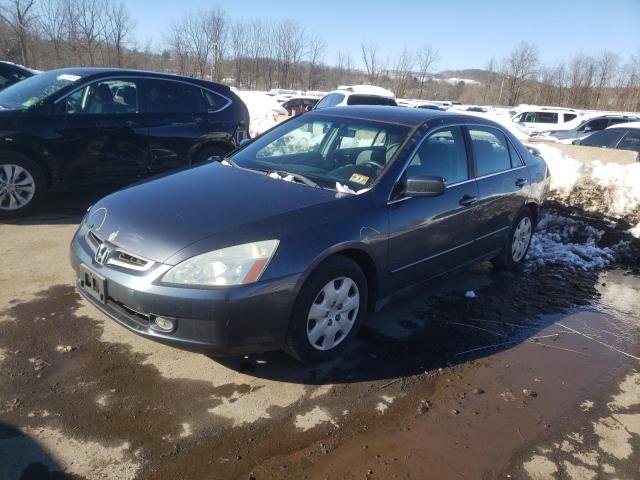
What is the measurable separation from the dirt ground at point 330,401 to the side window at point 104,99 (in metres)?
2.42

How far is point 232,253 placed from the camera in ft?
9.29

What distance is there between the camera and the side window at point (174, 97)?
666 centimetres

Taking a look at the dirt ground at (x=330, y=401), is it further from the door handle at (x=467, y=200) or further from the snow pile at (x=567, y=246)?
the snow pile at (x=567, y=246)

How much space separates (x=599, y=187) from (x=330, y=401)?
7.54 metres

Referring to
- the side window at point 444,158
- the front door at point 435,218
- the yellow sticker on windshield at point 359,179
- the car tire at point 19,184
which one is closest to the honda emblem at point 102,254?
the yellow sticker on windshield at point 359,179

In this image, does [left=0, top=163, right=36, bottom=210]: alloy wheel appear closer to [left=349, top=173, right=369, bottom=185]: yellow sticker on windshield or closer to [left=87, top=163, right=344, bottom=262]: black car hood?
[left=87, top=163, right=344, bottom=262]: black car hood

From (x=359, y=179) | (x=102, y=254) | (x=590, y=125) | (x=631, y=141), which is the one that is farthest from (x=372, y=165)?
(x=590, y=125)

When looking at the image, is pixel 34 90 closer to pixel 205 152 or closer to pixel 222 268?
pixel 205 152

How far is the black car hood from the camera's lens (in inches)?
115

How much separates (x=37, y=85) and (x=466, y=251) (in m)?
5.39

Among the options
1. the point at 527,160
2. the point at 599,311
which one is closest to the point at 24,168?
the point at 527,160

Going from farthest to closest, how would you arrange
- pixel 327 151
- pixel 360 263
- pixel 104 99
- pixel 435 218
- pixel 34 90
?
1. pixel 104 99
2. pixel 34 90
3. pixel 327 151
4. pixel 435 218
5. pixel 360 263

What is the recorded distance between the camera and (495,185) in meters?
4.70

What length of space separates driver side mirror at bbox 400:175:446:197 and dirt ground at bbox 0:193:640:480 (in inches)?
43.7
